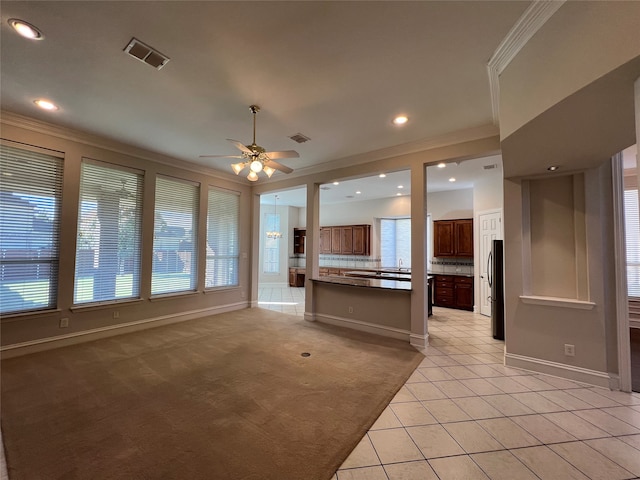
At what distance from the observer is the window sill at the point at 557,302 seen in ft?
9.50

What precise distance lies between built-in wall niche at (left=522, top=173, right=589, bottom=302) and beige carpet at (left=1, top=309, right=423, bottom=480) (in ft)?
5.99

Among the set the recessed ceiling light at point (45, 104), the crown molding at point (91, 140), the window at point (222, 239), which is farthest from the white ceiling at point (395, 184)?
the recessed ceiling light at point (45, 104)

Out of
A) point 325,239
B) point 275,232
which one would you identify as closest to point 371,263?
point 325,239

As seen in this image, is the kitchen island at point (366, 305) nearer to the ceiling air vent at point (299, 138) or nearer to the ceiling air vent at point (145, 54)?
the ceiling air vent at point (299, 138)

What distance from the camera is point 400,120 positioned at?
3.37m

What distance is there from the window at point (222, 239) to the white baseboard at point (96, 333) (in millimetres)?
653

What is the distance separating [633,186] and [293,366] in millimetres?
7560

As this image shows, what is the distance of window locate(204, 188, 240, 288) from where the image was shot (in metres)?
5.73

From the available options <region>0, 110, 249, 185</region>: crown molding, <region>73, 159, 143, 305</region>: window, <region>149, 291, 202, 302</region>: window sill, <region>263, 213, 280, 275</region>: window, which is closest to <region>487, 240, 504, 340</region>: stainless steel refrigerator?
<region>149, 291, 202, 302</region>: window sill

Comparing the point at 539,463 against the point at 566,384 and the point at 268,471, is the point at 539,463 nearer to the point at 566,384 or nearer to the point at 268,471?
the point at 566,384

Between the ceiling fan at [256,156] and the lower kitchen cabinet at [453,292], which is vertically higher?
the ceiling fan at [256,156]

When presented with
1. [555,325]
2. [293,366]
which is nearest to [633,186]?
[555,325]

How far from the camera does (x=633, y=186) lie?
550 centimetres

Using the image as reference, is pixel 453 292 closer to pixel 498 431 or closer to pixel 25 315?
pixel 498 431
